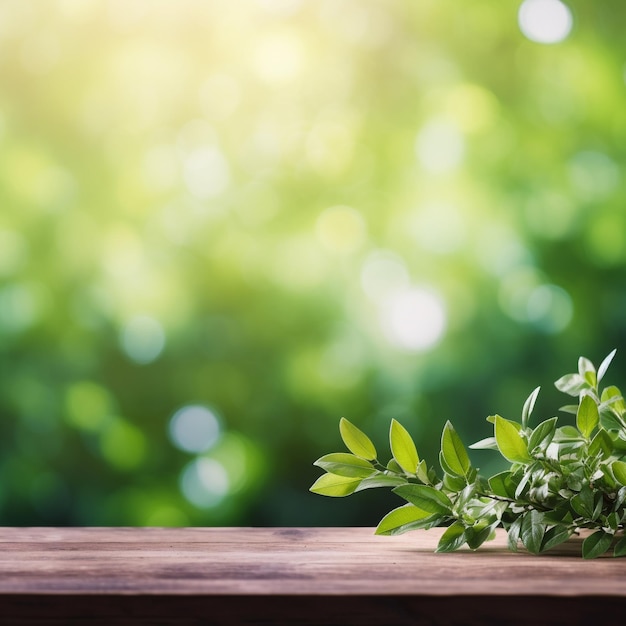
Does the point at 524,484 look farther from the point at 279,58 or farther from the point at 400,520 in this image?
the point at 279,58

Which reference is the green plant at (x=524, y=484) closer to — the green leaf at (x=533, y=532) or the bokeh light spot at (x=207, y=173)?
the green leaf at (x=533, y=532)

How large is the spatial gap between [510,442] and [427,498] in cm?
10

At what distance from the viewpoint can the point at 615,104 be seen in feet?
3.93

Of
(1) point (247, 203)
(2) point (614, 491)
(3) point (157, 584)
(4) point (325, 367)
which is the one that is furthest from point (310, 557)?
(1) point (247, 203)

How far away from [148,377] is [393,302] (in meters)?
0.37

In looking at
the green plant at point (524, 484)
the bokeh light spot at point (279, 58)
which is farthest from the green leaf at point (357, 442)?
the bokeh light spot at point (279, 58)

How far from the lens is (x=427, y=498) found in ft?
2.66

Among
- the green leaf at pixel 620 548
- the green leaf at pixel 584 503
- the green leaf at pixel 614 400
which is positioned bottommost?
the green leaf at pixel 620 548

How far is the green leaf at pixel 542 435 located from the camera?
31.5 inches

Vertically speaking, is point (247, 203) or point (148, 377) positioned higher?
point (247, 203)

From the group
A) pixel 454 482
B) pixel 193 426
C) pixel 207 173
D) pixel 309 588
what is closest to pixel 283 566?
pixel 309 588

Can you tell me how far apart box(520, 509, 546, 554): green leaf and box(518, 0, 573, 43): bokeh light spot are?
0.74 metres

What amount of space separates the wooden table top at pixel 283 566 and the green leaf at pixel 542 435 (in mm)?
106

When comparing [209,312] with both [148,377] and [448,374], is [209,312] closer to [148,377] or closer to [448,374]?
[148,377]
